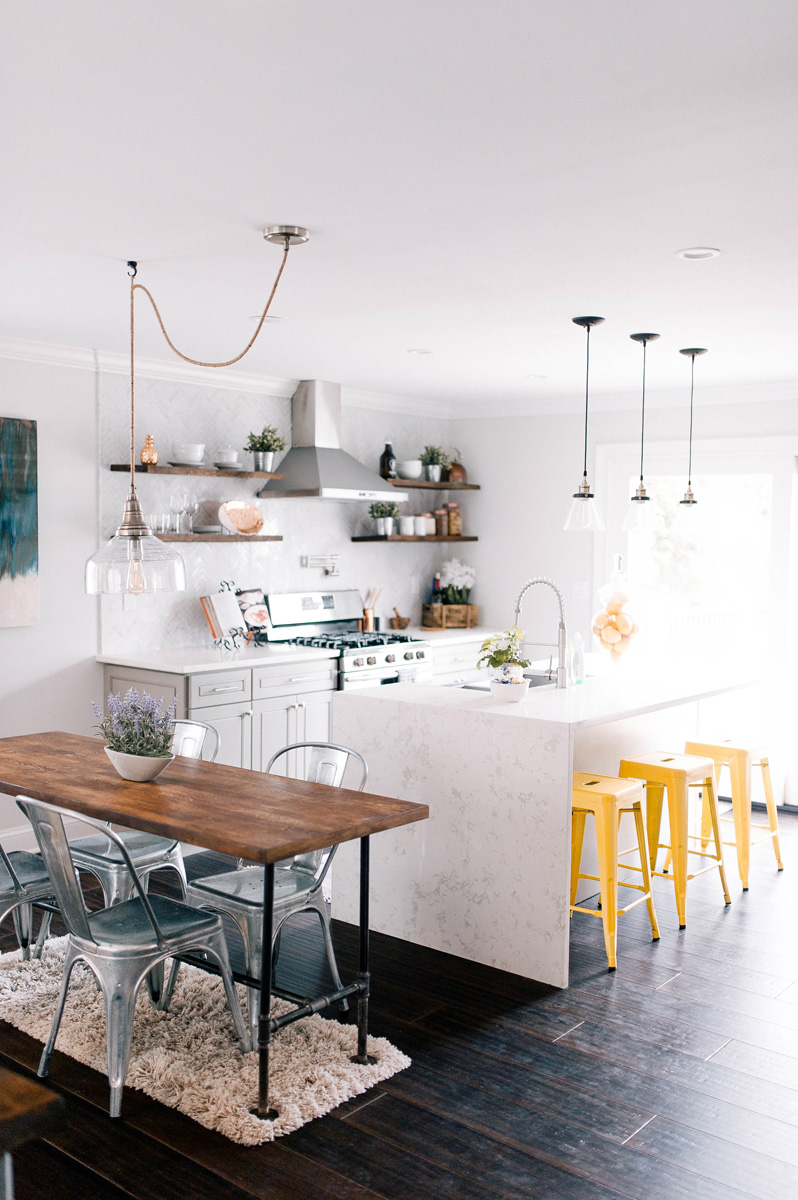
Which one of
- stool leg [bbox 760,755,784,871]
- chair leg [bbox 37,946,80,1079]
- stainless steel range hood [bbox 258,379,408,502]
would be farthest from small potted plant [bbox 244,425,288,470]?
chair leg [bbox 37,946,80,1079]

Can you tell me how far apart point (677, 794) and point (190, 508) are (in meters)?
3.14

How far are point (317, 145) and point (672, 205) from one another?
101cm

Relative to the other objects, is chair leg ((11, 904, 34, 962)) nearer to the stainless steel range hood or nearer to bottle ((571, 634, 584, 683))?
bottle ((571, 634, 584, 683))

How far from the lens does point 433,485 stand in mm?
7199

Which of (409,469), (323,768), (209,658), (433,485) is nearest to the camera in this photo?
(323,768)

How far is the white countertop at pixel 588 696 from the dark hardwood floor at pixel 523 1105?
0.96 m

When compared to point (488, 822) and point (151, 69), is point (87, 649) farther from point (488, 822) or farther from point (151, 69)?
point (151, 69)

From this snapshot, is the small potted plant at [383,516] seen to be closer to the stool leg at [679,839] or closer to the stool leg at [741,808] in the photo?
the stool leg at [741,808]

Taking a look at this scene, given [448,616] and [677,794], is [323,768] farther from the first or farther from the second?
[448,616]

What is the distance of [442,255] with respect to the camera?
129 inches

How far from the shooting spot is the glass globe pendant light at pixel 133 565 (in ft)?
10.3

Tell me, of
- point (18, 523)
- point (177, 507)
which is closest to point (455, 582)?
point (177, 507)

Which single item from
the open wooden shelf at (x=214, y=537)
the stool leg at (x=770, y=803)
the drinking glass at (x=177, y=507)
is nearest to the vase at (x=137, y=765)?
the open wooden shelf at (x=214, y=537)

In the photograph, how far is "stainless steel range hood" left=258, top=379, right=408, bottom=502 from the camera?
6098mm
